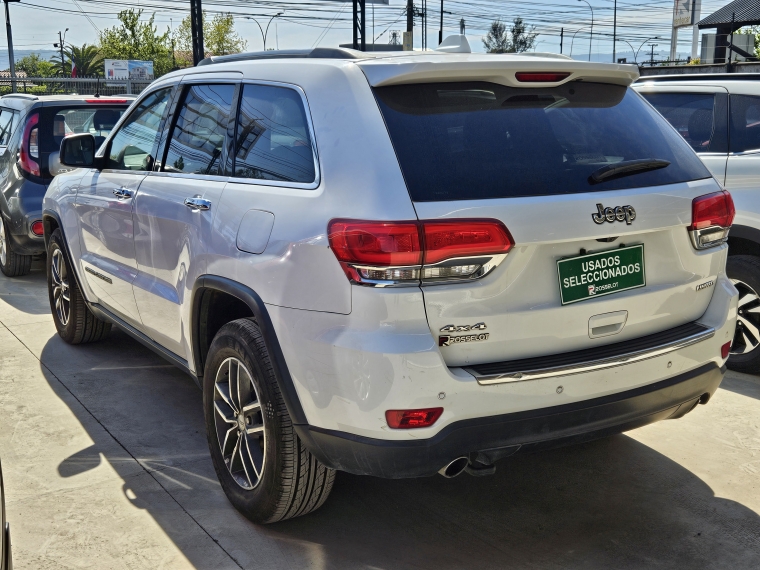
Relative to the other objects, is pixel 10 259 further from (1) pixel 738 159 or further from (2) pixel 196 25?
(2) pixel 196 25

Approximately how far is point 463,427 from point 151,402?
107 inches

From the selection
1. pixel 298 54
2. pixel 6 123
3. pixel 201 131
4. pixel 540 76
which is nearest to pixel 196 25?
pixel 6 123

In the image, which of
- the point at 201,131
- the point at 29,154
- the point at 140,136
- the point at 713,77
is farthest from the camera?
the point at 29,154

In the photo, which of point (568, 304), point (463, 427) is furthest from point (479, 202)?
point (463, 427)

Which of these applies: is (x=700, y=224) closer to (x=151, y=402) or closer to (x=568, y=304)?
(x=568, y=304)

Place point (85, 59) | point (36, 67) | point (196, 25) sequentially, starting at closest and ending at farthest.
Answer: point (196, 25) → point (85, 59) → point (36, 67)

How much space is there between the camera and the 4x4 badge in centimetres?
298

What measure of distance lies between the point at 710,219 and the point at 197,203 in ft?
6.75

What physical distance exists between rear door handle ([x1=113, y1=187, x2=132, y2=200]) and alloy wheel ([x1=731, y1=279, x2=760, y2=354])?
3.63m

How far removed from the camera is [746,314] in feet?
17.9

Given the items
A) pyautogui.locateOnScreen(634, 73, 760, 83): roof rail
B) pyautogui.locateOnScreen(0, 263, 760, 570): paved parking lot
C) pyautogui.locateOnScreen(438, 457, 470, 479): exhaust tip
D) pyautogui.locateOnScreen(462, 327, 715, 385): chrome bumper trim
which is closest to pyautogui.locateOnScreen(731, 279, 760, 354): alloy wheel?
pyautogui.locateOnScreen(0, 263, 760, 570): paved parking lot

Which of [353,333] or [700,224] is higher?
[700,224]

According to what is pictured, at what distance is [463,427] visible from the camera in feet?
9.29

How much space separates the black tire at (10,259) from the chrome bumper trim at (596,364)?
275 inches
